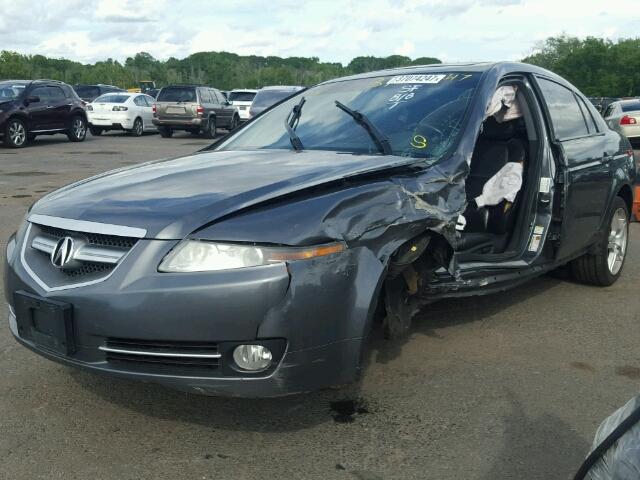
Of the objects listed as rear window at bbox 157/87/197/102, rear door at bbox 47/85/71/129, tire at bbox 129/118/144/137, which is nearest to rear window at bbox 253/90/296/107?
rear window at bbox 157/87/197/102

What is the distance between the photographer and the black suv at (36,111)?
54.8 ft

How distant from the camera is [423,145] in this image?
12.3ft

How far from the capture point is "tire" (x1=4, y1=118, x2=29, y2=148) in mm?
16734

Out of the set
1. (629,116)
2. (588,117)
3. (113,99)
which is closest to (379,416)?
(588,117)

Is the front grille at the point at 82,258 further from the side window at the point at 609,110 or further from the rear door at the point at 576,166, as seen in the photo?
the side window at the point at 609,110

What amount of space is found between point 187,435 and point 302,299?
0.89 metres

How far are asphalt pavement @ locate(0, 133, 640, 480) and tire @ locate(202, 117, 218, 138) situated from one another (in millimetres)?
19749

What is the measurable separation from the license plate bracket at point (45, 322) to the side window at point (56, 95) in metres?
16.7

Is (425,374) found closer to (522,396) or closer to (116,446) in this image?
(522,396)

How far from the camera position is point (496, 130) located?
15.8 ft

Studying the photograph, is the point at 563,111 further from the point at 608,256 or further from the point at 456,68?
the point at 608,256

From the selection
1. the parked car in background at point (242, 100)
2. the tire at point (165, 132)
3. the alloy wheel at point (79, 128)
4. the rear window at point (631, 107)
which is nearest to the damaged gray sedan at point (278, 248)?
the alloy wheel at point (79, 128)

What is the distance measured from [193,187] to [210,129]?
2119 cm

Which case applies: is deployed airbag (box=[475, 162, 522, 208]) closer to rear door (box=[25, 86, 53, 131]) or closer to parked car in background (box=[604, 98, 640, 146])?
parked car in background (box=[604, 98, 640, 146])
